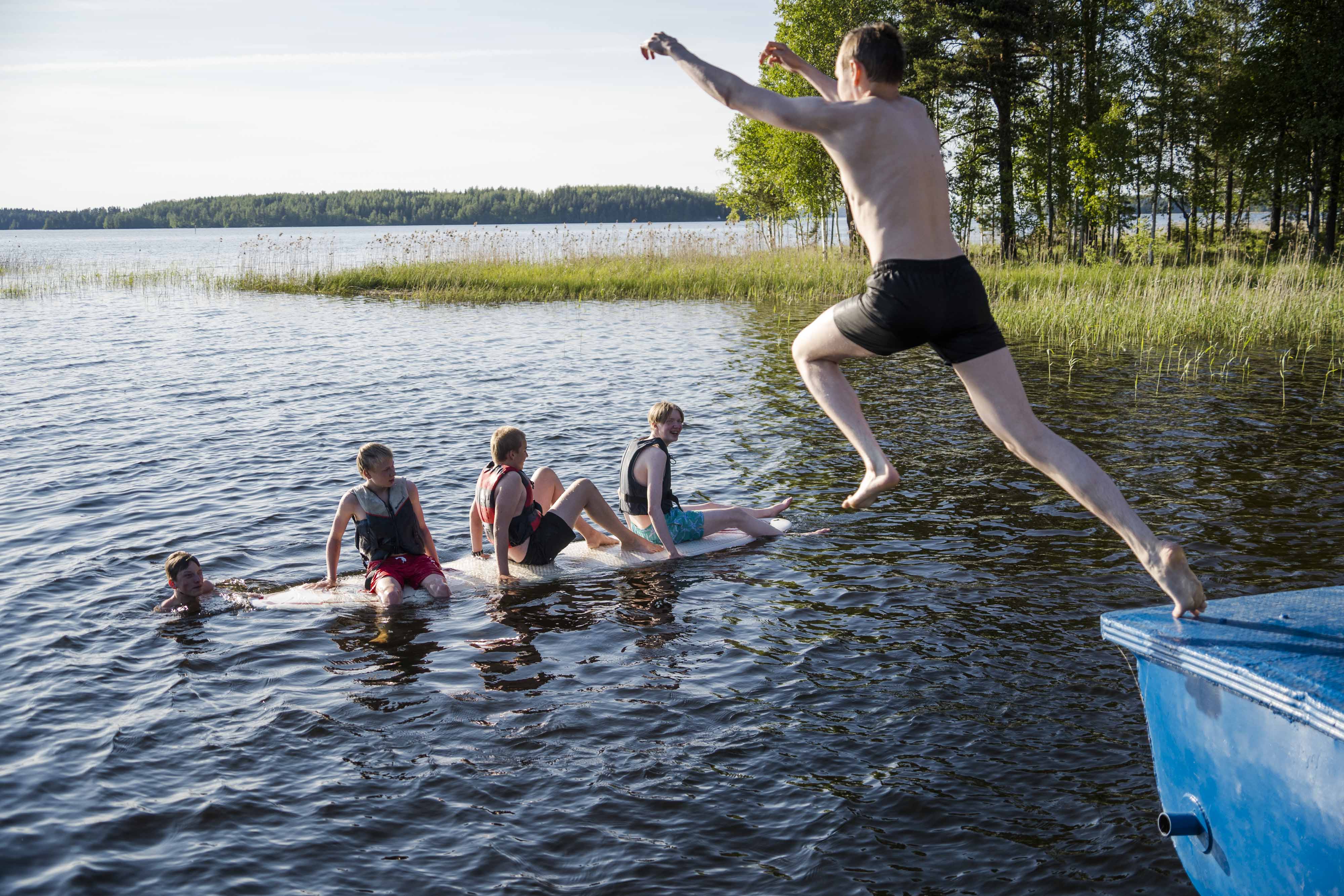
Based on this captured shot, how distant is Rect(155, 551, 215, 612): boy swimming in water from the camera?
8648 mm

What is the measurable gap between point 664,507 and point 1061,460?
6.07m

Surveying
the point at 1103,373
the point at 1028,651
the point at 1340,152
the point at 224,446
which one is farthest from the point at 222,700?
the point at 1340,152

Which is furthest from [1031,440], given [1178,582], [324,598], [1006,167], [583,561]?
[1006,167]

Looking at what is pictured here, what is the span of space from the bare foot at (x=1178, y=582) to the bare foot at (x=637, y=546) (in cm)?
627

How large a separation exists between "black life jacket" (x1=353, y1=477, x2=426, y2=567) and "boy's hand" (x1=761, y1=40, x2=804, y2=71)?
535 centimetres

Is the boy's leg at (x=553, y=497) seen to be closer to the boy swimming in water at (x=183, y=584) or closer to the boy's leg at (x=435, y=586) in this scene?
the boy's leg at (x=435, y=586)

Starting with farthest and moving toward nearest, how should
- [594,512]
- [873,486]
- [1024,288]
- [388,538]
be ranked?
1. [1024,288]
2. [594,512]
3. [388,538]
4. [873,486]

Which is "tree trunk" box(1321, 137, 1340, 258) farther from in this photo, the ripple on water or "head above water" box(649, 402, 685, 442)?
"head above water" box(649, 402, 685, 442)

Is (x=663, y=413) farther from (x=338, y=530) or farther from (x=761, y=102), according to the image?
(x=761, y=102)

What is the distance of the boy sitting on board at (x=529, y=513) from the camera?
9.26m

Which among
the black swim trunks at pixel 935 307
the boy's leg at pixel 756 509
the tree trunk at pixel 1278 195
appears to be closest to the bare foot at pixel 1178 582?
the black swim trunks at pixel 935 307

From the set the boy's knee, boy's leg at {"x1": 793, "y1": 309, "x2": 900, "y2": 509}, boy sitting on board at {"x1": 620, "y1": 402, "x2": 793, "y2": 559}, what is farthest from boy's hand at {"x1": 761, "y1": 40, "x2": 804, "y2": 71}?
boy sitting on board at {"x1": 620, "y1": 402, "x2": 793, "y2": 559}

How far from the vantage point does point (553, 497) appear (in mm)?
10172

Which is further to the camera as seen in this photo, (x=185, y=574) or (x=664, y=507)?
(x=664, y=507)
